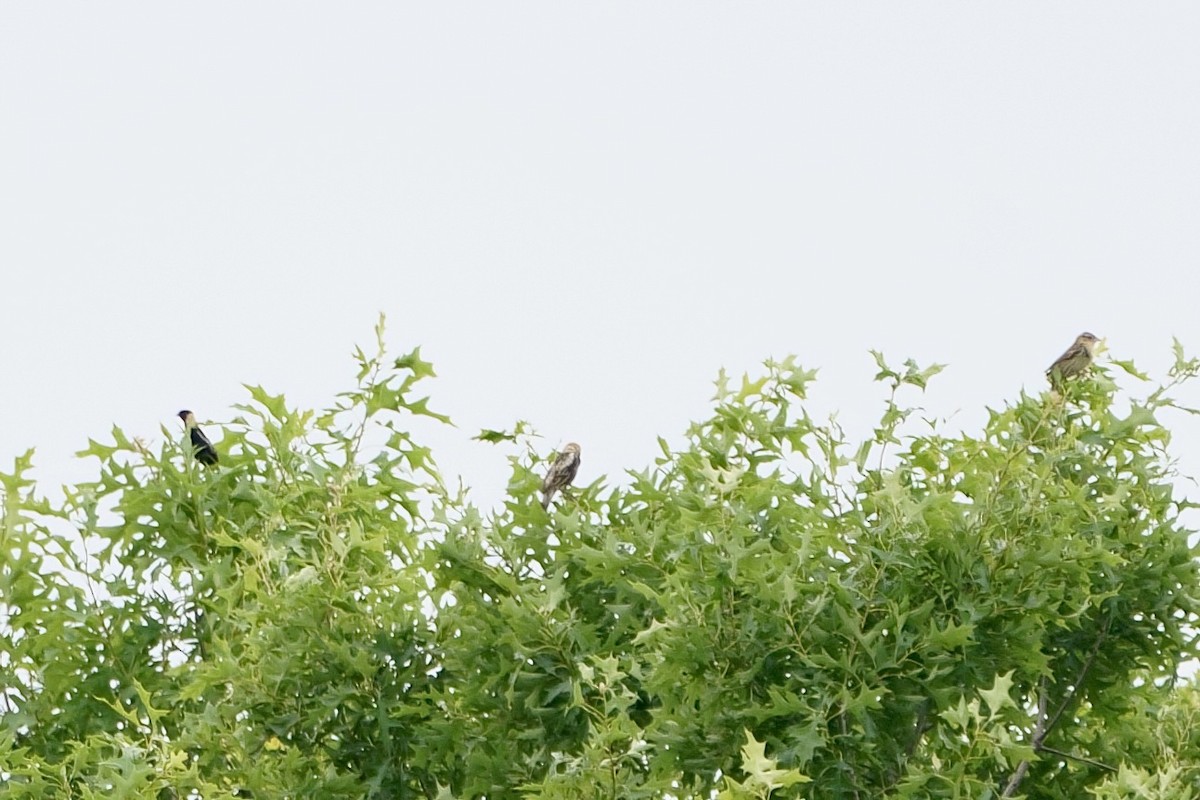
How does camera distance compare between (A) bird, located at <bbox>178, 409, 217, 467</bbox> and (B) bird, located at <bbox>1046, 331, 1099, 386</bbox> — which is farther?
(A) bird, located at <bbox>178, 409, 217, 467</bbox>

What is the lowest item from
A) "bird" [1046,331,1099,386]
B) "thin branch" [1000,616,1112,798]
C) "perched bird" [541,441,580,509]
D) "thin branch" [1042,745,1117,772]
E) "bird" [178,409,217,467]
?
"thin branch" [1042,745,1117,772]

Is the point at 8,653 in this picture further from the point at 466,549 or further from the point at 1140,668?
the point at 1140,668

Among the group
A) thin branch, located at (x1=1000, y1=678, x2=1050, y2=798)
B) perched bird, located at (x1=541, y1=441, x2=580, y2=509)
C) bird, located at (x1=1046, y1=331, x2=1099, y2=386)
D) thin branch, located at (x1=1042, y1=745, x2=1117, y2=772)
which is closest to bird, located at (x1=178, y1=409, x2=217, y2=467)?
perched bird, located at (x1=541, y1=441, x2=580, y2=509)

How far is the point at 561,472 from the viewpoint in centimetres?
1424

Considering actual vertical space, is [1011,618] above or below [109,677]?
below

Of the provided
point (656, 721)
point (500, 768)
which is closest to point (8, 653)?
point (500, 768)

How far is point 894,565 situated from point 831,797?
134 cm

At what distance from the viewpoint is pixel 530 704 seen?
12328 mm

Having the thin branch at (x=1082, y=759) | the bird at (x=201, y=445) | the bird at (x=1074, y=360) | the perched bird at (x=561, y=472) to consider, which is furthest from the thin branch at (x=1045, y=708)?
the bird at (x=201, y=445)

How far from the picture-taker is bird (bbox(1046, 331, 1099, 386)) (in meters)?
13.8

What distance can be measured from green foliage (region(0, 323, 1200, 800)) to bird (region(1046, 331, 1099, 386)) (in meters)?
0.39

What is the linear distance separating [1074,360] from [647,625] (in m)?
3.65

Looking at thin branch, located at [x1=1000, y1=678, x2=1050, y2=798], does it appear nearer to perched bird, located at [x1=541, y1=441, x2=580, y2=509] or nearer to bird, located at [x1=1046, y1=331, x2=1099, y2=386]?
bird, located at [x1=1046, y1=331, x2=1099, y2=386]

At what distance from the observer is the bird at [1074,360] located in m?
13.8
